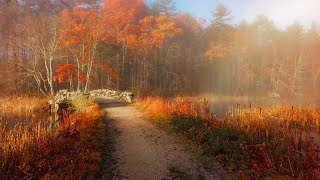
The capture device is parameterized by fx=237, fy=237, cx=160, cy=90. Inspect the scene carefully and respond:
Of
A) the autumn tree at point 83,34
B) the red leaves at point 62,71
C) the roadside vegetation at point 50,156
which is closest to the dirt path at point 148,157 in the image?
the roadside vegetation at point 50,156

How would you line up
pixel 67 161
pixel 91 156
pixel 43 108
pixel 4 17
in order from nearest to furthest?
pixel 67 161 → pixel 91 156 → pixel 43 108 → pixel 4 17

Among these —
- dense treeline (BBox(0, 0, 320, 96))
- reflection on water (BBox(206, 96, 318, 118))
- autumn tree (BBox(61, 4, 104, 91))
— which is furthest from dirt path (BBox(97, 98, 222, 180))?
autumn tree (BBox(61, 4, 104, 91))

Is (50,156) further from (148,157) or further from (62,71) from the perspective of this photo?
(62,71)

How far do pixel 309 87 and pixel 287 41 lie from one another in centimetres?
1162

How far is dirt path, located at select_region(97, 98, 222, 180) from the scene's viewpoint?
5.96 meters

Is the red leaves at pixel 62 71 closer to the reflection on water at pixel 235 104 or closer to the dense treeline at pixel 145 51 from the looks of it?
the dense treeline at pixel 145 51

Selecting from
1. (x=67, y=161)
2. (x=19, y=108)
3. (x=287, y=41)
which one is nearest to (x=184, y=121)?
(x=67, y=161)

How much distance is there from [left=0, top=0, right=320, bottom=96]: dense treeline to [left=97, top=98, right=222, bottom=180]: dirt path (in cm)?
1336

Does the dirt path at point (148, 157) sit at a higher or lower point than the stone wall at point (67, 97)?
lower

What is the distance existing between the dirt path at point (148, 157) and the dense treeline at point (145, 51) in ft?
43.8

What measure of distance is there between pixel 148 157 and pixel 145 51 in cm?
2767

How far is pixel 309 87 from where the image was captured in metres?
48.1

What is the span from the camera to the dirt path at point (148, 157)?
19.6 feet

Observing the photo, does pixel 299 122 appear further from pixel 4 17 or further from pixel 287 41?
pixel 287 41
